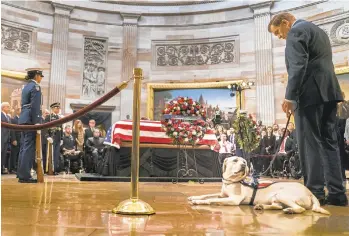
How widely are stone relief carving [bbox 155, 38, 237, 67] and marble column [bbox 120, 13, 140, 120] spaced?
1188 millimetres

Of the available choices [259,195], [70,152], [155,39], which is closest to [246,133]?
[259,195]

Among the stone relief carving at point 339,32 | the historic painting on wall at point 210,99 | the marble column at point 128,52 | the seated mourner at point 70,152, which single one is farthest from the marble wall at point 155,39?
the seated mourner at point 70,152

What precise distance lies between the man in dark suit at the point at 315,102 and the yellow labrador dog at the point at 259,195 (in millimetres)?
472

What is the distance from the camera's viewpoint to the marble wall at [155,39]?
13.7m

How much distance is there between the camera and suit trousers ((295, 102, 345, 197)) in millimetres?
2994

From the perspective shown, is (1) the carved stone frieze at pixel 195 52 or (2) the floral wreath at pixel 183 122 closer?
(2) the floral wreath at pixel 183 122

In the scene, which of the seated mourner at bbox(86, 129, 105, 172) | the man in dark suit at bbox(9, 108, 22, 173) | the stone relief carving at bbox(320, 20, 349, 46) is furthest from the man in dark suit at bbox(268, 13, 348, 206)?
the stone relief carving at bbox(320, 20, 349, 46)

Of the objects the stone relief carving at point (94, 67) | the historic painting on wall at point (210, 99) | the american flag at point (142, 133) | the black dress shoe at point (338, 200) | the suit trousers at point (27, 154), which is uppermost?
the stone relief carving at point (94, 67)

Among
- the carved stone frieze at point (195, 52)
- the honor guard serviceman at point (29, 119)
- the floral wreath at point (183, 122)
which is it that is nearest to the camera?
the honor guard serviceman at point (29, 119)

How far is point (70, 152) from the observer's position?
9773mm

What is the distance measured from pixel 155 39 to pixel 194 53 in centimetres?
209

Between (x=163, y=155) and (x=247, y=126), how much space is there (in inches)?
79.3

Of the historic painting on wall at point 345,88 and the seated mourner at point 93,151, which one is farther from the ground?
the historic painting on wall at point 345,88

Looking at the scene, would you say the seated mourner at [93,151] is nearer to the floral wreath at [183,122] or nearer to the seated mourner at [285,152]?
the floral wreath at [183,122]
